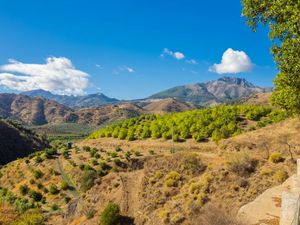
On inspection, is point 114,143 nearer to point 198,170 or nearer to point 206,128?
point 206,128

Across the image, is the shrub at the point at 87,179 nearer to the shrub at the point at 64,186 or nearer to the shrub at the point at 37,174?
the shrub at the point at 64,186

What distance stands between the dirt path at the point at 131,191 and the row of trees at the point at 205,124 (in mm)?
17568

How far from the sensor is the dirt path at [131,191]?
42.7m

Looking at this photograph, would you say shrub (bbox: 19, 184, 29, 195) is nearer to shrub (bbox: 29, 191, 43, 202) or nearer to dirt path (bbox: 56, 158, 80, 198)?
shrub (bbox: 29, 191, 43, 202)

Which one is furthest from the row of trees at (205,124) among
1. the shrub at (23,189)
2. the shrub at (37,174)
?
the shrub at (23,189)

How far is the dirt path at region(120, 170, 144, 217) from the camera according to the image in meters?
42.7

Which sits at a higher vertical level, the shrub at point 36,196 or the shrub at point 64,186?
the shrub at point 64,186

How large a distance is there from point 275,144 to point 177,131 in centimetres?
2978

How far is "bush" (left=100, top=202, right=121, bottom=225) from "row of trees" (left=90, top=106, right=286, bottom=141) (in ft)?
95.3

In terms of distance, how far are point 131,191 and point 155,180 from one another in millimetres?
4002

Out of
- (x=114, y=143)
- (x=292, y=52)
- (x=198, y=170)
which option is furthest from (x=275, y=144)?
(x=114, y=143)

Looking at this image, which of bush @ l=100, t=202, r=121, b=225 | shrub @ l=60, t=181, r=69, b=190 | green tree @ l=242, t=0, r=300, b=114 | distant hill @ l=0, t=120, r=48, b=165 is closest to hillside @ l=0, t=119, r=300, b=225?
shrub @ l=60, t=181, r=69, b=190

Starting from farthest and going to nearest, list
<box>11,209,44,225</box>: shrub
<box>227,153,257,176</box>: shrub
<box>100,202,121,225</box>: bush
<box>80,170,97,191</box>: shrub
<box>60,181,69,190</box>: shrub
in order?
<box>60,181,69,190</box>: shrub < <box>80,170,97,191</box>: shrub < <box>11,209,44,225</box>: shrub < <box>100,202,121,225</box>: bush < <box>227,153,257,176</box>: shrub

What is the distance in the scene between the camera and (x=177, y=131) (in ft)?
238
